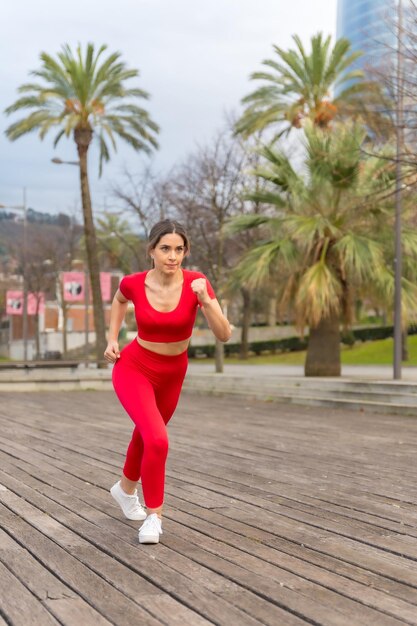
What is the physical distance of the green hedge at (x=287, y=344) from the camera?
47094 mm

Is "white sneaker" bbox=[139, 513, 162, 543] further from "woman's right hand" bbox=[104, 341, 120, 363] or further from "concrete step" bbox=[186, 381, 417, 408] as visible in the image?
"concrete step" bbox=[186, 381, 417, 408]

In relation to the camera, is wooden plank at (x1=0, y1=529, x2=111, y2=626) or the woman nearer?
wooden plank at (x1=0, y1=529, x2=111, y2=626)

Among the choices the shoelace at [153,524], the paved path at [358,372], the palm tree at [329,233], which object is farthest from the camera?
the paved path at [358,372]

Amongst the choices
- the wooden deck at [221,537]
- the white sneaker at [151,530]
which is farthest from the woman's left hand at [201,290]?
the wooden deck at [221,537]

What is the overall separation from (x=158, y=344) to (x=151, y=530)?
3.39 ft

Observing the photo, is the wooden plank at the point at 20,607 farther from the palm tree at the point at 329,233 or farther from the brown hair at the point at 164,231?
the palm tree at the point at 329,233

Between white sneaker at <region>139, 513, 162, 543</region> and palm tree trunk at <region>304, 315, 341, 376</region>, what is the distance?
17.2 m

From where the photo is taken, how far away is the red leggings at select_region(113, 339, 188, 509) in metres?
5.34

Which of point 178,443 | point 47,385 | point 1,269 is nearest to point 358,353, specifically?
point 47,385

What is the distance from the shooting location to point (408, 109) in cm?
1709

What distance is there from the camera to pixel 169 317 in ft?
17.7

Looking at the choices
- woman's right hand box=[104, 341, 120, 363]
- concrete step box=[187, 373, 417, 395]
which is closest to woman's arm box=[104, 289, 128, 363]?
woman's right hand box=[104, 341, 120, 363]

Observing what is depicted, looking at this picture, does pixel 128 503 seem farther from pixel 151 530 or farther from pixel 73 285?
pixel 73 285

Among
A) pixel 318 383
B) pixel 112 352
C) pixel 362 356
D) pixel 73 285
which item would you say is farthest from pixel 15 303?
pixel 112 352
